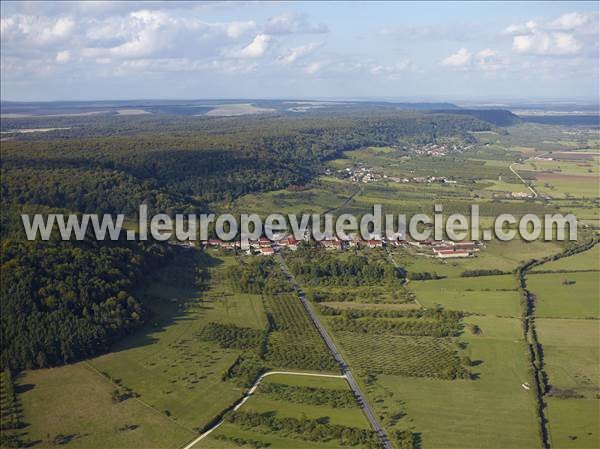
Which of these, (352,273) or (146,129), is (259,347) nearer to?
(352,273)

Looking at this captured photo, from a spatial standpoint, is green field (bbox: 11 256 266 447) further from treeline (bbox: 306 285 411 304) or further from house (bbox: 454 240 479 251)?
house (bbox: 454 240 479 251)

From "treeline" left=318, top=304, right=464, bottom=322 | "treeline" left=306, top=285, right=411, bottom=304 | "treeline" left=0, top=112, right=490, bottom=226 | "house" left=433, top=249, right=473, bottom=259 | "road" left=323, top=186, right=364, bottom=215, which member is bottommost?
"treeline" left=318, top=304, right=464, bottom=322

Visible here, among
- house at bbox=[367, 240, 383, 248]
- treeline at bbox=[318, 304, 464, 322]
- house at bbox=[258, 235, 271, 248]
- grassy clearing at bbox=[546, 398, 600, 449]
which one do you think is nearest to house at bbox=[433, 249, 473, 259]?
house at bbox=[367, 240, 383, 248]

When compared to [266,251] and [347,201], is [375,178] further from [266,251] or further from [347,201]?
[266,251]

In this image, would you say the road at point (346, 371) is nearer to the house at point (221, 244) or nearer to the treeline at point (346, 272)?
the treeline at point (346, 272)

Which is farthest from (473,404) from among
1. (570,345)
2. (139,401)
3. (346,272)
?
(346,272)

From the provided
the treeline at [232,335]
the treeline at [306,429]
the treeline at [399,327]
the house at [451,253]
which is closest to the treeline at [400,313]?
the treeline at [399,327]

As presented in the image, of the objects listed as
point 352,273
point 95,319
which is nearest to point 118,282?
point 95,319
